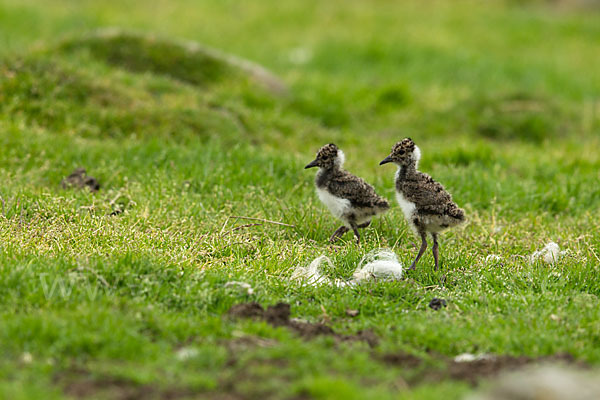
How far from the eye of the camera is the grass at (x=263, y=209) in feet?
16.1

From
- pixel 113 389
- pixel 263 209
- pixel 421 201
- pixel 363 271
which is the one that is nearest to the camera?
pixel 113 389

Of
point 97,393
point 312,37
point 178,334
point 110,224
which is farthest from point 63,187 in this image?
point 312,37

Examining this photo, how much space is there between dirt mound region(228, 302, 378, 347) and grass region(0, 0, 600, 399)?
0.15 m

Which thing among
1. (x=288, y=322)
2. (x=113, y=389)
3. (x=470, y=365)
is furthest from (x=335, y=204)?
(x=113, y=389)

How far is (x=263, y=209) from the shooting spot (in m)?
8.76

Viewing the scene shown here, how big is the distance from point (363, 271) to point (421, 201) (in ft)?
3.03

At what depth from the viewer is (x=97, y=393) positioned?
14.4 feet

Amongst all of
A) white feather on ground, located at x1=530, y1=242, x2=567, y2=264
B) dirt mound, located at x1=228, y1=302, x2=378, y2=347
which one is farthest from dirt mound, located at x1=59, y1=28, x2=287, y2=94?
dirt mound, located at x1=228, y1=302, x2=378, y2=347

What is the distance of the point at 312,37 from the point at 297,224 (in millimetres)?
13767

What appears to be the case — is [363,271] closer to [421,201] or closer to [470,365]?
[421,201]

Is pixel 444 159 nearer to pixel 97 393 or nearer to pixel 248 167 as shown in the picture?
pixel 248 167

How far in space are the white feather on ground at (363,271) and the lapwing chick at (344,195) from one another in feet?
2.87

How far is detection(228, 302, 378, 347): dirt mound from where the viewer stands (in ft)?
18.0

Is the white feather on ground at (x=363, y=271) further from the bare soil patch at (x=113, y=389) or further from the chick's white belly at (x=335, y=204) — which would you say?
the bare soil patch at (x=113, y=389)
